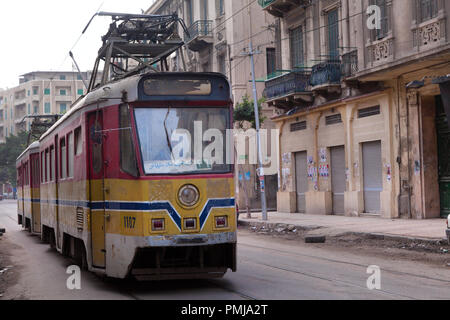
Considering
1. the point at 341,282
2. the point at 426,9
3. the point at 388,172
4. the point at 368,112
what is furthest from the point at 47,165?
the point at 368,112

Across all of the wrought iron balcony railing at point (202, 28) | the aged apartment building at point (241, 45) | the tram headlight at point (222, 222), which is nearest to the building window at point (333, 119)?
the aged apartment building at point (241, 45)

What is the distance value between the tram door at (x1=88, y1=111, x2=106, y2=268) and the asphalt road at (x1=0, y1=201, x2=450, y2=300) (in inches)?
23.2

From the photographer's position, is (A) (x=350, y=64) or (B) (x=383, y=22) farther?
(A) (x=350, y=64)

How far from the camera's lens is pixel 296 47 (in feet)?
98.4

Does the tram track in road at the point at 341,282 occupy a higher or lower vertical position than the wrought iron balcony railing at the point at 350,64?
lower

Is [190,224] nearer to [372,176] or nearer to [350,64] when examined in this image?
[372,176]

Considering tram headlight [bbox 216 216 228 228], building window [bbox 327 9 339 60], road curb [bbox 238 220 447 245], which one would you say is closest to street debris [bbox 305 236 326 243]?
road curb [bbox 238 220 447 245]

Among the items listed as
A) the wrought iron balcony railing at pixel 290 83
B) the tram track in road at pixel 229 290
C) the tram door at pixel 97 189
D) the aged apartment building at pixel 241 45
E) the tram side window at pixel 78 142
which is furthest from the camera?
the aged apartment building at pixel 241 45

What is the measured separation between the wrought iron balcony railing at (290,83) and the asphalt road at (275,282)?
13.8 meters

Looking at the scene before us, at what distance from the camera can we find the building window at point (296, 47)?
96.7 ft

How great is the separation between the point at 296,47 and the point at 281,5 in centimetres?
196

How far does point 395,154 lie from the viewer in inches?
907

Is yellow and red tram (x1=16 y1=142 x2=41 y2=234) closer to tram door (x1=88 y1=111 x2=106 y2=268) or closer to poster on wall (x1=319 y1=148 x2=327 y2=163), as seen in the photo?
tram door (x1=88 y1=111 x2=106 y2=268)

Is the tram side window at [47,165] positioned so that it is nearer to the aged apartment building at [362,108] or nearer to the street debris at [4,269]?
the street debris at [4,269]
